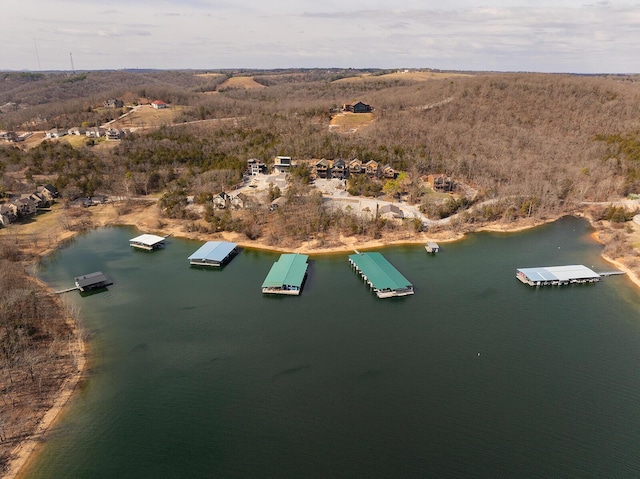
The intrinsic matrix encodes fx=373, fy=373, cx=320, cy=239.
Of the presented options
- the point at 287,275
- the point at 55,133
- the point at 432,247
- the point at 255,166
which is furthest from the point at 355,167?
the point at 55,133

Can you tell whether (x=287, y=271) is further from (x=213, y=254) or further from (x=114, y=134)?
(x=114, y=134)

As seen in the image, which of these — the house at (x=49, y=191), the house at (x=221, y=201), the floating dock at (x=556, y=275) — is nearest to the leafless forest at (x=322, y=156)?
the house at (x=49, y=191)

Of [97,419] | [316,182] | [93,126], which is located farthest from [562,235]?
[93,126]

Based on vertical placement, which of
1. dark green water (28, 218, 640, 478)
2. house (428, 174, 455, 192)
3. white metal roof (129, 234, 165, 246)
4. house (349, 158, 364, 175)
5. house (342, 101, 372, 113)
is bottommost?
dark green water (28, 218, 640, 478)

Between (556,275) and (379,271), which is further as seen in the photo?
(556,275)

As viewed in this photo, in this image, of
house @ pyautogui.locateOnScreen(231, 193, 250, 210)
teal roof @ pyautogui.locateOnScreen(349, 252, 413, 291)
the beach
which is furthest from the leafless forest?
teal roof @ pyautogui.locateOnScreen(349, 252, 413, 291)

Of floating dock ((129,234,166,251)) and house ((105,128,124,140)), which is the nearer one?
floating dock ((129,234,166,251))

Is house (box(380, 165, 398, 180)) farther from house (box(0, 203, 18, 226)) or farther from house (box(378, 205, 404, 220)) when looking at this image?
house (box(0, 203, 18, 226))
